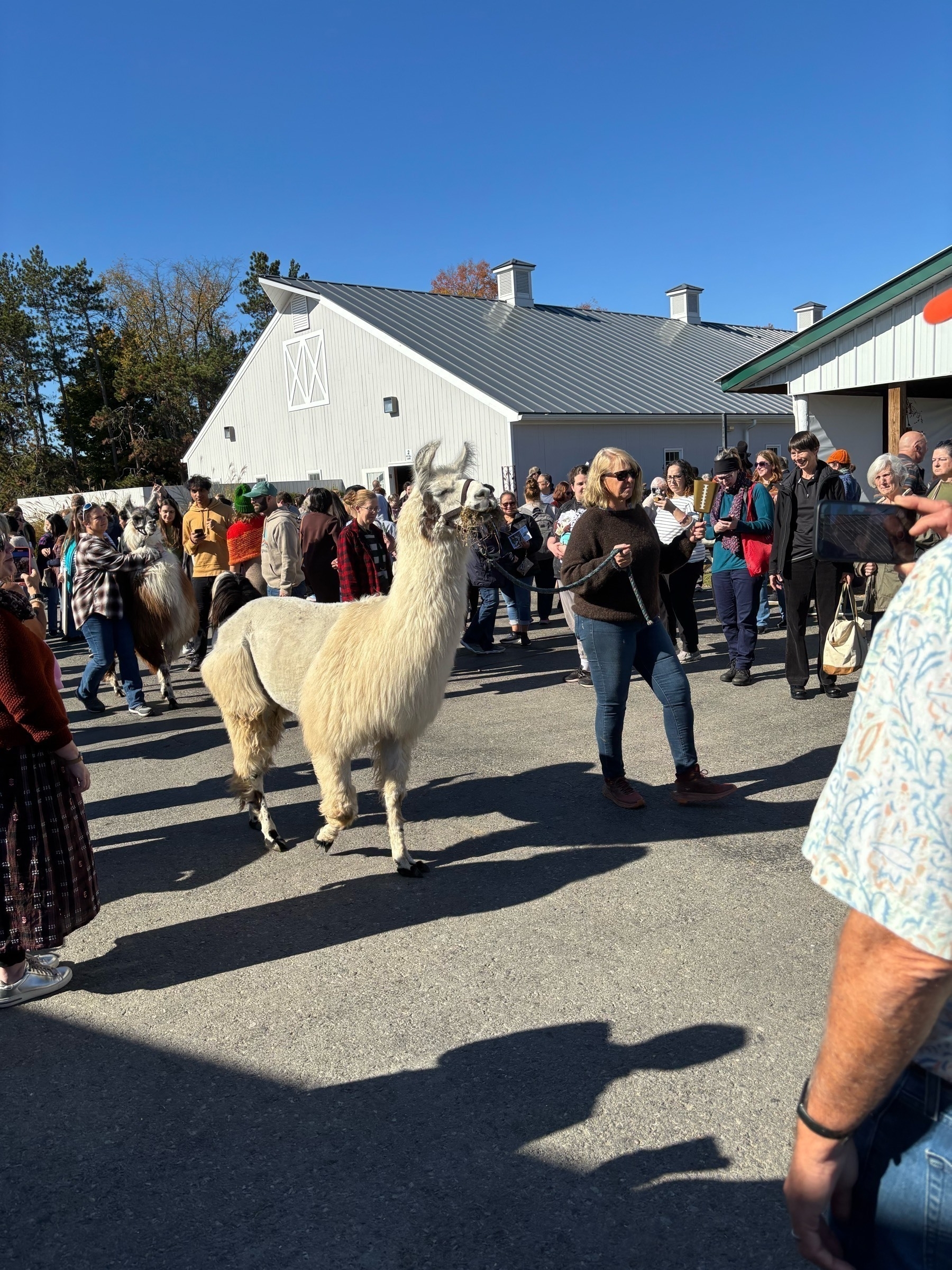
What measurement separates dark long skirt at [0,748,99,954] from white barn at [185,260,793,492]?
16.4 m

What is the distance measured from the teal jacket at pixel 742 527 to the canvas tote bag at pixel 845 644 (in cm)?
132

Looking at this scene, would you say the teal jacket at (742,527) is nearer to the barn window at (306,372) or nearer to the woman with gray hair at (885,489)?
the woman with gray hair at (885,489)

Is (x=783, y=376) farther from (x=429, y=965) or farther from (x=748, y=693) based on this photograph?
(x=429, y=965)

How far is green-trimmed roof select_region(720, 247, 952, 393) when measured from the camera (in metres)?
10.9

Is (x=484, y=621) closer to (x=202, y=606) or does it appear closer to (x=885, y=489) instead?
(x=202, y=606)

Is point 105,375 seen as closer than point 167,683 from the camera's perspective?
No

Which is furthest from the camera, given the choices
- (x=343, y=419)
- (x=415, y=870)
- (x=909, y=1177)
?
(x=343, y=419)

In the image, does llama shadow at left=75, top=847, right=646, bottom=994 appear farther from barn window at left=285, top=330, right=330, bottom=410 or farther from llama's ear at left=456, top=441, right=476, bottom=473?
barn window at left=285, top=330, right=330, bottom=410

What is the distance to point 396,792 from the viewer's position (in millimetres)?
4480

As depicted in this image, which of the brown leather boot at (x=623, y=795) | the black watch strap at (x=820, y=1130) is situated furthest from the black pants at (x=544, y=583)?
the black watch strap at (x=820, y=1130)

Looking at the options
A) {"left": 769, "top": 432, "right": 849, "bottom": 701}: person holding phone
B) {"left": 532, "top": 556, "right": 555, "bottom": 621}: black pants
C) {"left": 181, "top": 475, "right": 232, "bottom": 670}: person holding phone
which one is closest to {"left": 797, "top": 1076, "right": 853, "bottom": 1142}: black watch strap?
{"left": 769, "top": 432, "right": 849, "bottom": 701}: person holding phone

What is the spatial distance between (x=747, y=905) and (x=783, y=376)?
1095 centimetres

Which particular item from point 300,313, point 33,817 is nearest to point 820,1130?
point 33,817

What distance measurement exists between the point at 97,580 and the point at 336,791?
203 inches
